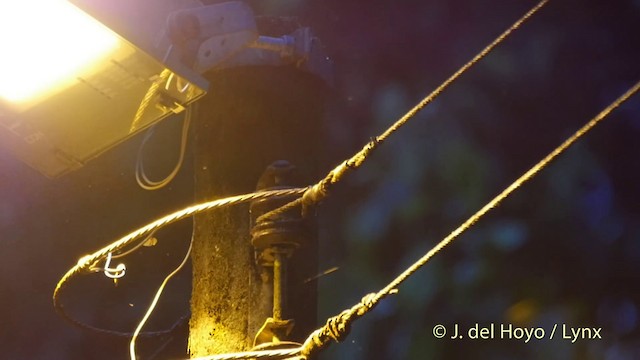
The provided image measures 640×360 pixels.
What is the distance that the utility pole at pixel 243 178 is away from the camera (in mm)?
2803

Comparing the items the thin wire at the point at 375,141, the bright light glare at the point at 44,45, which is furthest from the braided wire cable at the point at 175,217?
the bright light glare at the point at 44,45

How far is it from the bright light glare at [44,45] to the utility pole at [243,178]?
30.8 inches

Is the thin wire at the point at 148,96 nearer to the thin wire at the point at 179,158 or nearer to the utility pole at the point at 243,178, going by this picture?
the thin wire at the point at 179,158

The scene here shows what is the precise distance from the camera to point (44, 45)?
227cm

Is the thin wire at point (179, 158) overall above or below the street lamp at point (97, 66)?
above

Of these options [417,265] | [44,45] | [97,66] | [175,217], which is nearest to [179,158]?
[175,217]

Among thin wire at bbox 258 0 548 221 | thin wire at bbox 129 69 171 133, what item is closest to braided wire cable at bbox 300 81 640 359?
thin wire at bbox 258 0 548 221

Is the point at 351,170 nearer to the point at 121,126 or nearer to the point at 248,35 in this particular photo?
the point at 248,35

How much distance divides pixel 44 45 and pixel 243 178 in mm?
987

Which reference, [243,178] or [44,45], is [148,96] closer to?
[44,45]

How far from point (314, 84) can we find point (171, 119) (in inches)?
71.9

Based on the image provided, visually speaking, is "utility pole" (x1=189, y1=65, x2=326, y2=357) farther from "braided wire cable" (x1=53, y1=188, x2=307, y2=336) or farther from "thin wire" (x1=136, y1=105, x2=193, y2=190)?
"braided wire cable" (x1=53, y1=188, x2=307, y2=336)

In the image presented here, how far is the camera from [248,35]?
8.65 ft

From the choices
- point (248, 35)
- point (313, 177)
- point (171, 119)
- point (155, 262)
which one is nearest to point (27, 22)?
point (248, 35)
